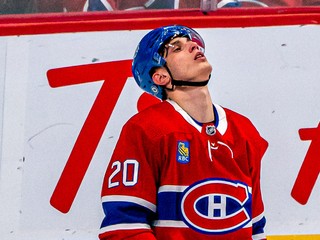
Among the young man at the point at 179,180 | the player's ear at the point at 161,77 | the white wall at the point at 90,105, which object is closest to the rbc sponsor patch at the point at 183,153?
the young man at the point at 179,180

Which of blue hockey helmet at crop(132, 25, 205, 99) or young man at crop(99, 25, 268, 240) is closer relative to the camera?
young man at crop(99, 25, 268, 240)

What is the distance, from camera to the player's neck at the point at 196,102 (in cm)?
245

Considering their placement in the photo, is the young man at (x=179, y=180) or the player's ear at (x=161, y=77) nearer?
the young man at (x=179, y=180)

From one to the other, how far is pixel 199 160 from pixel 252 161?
0.51ft

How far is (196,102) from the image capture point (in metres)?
2.46

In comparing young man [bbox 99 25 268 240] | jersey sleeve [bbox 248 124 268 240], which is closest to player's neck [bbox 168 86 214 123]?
young man [bbox 99 25 268 240]

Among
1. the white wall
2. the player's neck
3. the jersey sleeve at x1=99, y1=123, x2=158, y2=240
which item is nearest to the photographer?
the jersey sleeve at x1=99, y1=123, x2=158, y2=240

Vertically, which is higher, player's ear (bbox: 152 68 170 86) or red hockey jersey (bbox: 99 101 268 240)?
player's ear (bbox: 152 68 170 86)

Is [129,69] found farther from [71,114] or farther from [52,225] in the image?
[52,225]

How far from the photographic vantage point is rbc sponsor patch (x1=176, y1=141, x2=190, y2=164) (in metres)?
2.36

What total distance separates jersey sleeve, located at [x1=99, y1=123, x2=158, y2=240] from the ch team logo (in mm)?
90

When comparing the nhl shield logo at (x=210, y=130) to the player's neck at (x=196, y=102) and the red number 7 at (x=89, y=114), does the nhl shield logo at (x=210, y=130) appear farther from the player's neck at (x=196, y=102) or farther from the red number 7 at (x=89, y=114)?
the red number 7 at (x=89, y=114)

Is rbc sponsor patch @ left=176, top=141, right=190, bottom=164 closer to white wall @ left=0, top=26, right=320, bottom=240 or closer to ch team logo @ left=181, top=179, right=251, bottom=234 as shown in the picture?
ch team logo @ left=181, top=179, right=251, bottom=234

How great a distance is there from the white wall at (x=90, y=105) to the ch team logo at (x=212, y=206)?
2.52 feet
